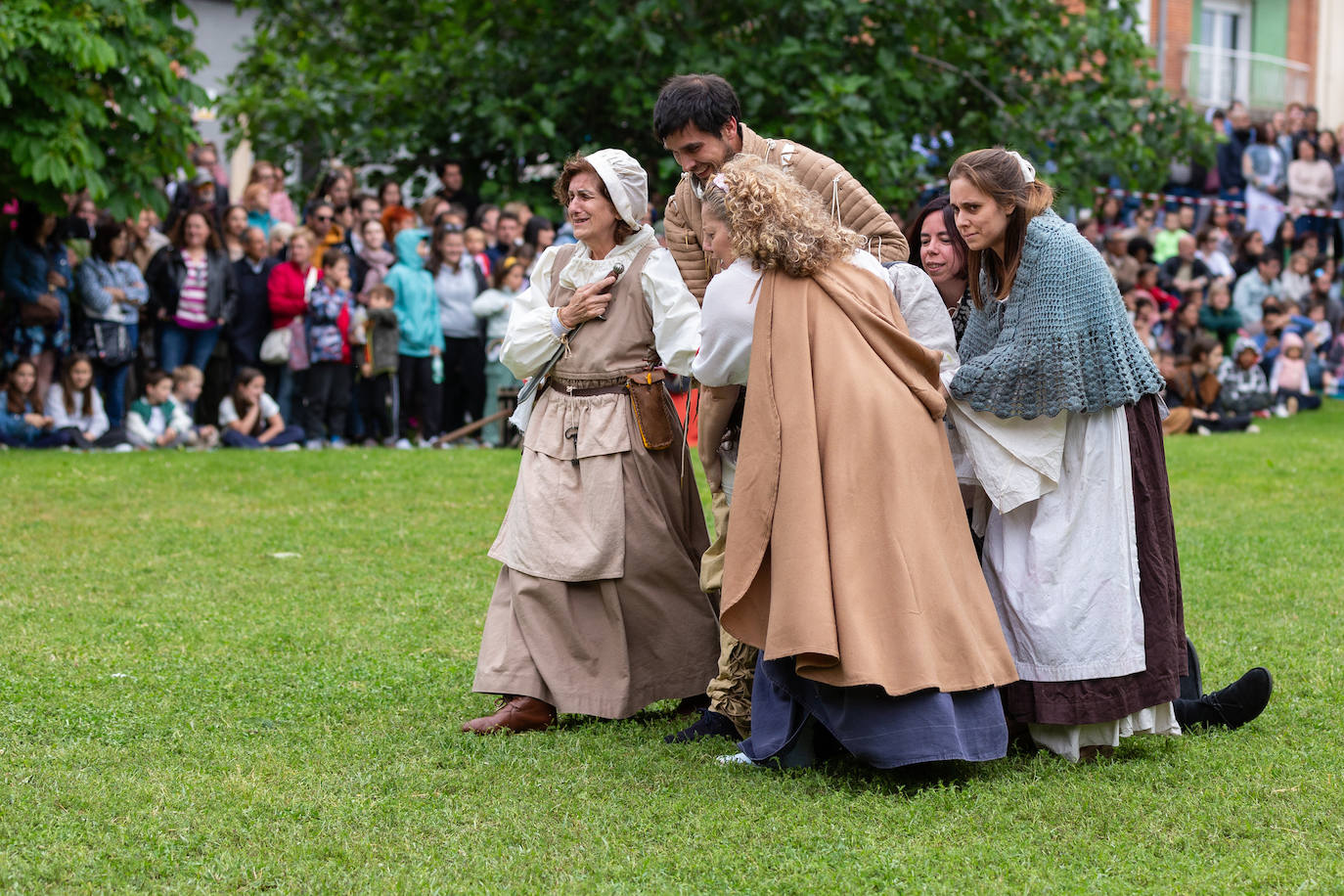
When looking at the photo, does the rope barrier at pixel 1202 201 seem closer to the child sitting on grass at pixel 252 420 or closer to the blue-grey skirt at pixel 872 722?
the child sitting on grass at pixel 252 420

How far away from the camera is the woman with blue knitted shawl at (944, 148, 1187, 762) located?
15.6ft

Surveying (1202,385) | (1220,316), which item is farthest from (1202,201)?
(1202,385)

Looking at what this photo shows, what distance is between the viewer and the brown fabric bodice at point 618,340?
5.44m

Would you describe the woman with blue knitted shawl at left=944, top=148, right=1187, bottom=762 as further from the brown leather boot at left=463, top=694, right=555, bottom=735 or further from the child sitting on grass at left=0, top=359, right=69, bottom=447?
the child sitting on grass at left=0, top=359, right=69, bottom=447

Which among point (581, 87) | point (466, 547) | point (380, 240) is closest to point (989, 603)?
point (466, 547)

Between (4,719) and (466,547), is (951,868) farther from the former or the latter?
(466,547)

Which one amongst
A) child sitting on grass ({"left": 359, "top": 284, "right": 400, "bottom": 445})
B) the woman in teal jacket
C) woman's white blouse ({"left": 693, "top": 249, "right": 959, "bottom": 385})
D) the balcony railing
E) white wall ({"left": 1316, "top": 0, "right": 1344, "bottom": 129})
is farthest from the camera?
white wall ({"left": 1316, "top": 0, "right": 1344, "bottom": 129})

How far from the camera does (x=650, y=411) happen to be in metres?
5.45

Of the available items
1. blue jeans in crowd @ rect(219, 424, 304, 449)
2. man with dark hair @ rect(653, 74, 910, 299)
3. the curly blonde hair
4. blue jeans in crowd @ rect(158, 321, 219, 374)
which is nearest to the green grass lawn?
the curly blonde hair

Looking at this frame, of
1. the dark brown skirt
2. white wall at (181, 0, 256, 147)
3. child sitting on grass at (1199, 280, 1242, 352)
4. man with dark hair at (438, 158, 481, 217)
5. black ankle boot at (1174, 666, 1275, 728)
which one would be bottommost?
black ankle boot at (1174, 666, 1275, 728)

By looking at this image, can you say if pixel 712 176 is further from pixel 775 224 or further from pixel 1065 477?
pixel 1065 477

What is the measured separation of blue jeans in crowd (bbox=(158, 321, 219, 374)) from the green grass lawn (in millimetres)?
4483

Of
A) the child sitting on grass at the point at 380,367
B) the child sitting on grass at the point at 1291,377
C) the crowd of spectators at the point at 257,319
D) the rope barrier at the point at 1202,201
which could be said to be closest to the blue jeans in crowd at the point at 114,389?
the crowd of spectators at the point at 257,319

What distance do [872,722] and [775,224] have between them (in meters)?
1.48
